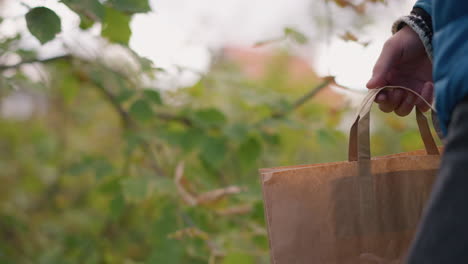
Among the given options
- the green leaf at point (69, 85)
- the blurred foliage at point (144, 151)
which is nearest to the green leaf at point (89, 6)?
the blurred foliage at point (144, 151)

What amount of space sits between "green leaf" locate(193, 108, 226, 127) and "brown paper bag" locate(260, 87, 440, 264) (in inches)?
34.1

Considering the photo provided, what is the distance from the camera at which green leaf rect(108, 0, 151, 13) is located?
3.34 feet

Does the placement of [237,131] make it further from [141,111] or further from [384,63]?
[384,63]

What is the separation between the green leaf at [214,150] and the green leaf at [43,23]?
2.57ft

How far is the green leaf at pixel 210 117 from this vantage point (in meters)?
1.64

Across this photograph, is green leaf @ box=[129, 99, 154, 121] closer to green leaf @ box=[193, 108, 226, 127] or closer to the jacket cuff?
green leaf @ box=[193, 108, 226, 127]

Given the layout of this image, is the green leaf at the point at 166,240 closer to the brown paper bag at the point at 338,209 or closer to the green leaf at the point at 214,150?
the green leaf at the point at 214,150

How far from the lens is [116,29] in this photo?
4.29 feet

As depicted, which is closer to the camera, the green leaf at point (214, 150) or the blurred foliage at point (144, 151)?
the blurred foliage at point (144, 151)

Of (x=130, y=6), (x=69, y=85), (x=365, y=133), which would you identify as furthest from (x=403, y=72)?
(x=69, y=85)

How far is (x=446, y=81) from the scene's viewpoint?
0.57 meters

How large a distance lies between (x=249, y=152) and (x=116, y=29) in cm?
71

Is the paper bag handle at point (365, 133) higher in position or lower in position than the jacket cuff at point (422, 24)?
lower

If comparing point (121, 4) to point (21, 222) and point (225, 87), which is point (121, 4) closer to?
point (225, 87)
